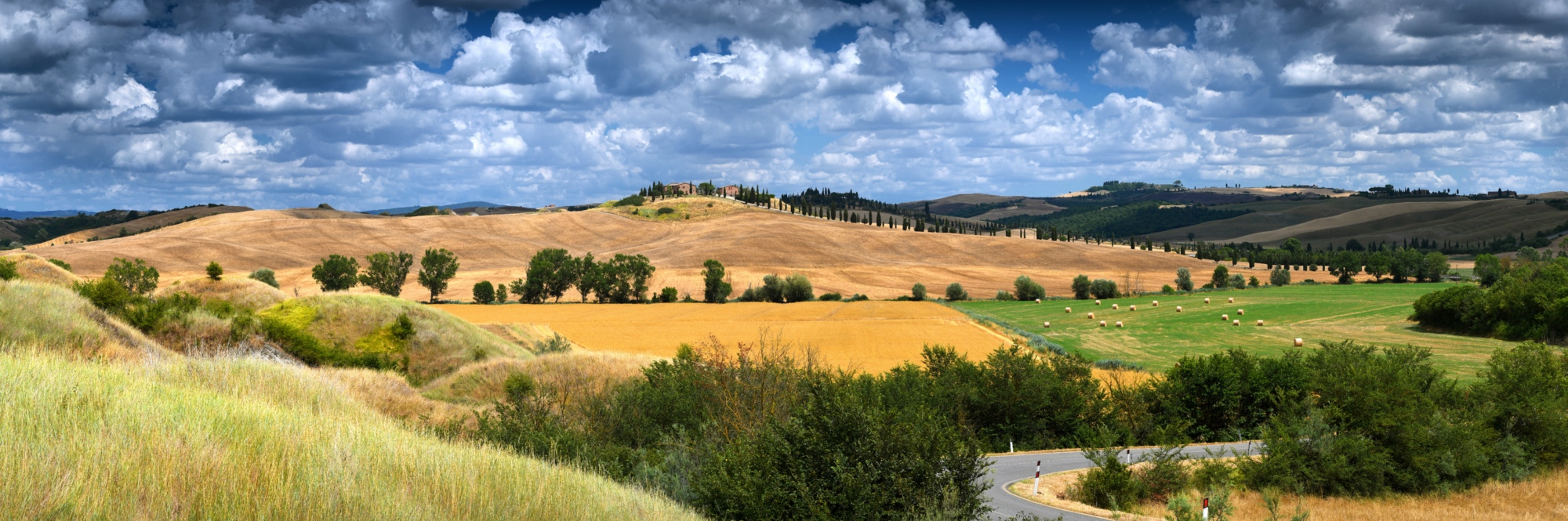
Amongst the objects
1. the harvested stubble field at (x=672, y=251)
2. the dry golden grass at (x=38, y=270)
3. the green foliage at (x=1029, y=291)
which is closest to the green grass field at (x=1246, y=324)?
the green foliage at (x=1029, y=291)

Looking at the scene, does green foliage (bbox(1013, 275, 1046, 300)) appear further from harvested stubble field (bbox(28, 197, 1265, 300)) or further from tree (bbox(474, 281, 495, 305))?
tree (bbox(474, 281, 495, 305))

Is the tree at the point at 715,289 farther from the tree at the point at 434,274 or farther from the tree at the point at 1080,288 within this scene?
the tree at the point at 1080,288

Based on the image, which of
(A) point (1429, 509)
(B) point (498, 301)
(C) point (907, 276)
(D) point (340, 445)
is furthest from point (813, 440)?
(C) point (907, 276)

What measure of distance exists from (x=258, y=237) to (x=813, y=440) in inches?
6833

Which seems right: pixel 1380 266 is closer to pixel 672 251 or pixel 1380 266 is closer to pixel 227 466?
pixel 672 251

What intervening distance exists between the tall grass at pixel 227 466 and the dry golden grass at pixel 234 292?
34381 millimetres

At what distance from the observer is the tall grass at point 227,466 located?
7.30 m

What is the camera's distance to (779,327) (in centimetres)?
7919

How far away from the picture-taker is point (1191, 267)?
155000 millimetres

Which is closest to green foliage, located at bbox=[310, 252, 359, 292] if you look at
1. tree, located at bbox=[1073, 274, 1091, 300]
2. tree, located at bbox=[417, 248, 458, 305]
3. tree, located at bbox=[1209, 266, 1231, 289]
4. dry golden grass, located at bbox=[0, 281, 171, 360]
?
tree, located at bbox=[417, 248, 458, 305]

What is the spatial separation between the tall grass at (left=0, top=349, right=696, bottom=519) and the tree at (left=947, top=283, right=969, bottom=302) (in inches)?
4206

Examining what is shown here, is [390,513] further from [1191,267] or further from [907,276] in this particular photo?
[1191,267]

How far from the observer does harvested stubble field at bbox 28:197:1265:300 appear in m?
133

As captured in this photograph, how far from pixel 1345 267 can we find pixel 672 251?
346ft
